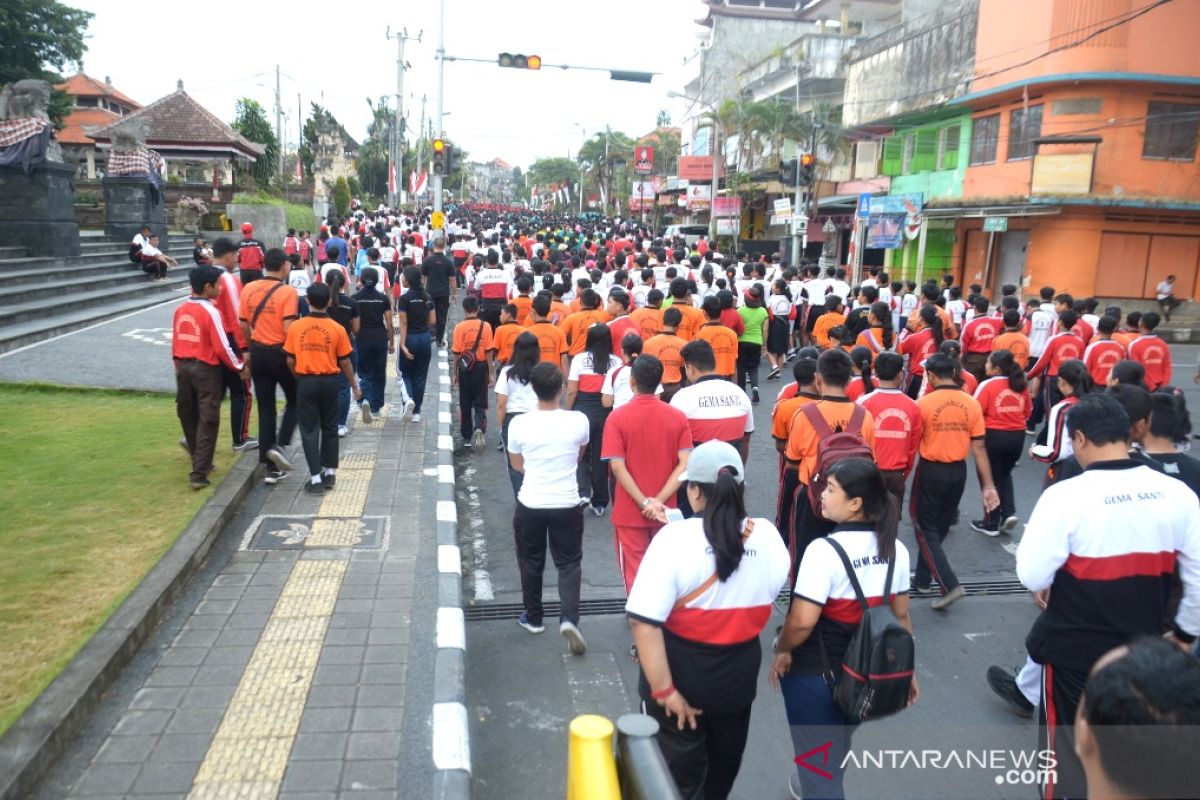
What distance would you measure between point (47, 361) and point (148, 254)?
8650 millimetres

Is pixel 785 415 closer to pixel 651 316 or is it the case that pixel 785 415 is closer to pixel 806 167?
pixel 651 316

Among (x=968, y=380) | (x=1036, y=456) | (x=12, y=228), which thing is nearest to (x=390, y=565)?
(x=1036, y=456)

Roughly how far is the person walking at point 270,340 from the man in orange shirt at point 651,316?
351 cm

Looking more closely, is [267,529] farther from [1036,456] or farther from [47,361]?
[47,361]

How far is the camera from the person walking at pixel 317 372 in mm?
7242

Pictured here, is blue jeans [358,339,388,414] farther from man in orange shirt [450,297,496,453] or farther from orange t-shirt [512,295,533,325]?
orange t-shirt [512,295,533,325]

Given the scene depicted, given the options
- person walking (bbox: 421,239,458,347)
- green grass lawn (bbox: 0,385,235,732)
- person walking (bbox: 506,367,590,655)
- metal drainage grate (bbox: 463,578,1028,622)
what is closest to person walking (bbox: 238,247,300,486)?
green grass lawn (bbox: 0,385,235,732)

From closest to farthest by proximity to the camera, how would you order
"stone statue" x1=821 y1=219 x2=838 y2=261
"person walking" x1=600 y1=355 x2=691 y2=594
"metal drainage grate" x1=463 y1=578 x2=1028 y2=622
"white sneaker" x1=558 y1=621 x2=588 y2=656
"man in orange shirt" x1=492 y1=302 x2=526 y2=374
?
"person walking" x1=600 y1=355 x2=691 y2=594 < "white sneaker" x1=558 y1=621 x2=588 y2=656 < "metal drainage grate" x1=463 y1=578 x2=1028 y2=622 < "man in orange shirt" x1=492 y1=302 x2=526 y2=374 < "stone statue" x1=821 y1=219 x2=838 y2=261

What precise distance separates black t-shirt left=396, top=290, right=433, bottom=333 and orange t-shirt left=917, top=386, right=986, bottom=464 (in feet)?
19.0

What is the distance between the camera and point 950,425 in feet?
19.3

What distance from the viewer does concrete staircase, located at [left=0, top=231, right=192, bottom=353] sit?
44.2ft

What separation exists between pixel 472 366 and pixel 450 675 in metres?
4.80

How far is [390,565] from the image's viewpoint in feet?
20.2

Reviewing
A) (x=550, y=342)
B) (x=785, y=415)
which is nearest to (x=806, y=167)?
(x=550, y=342)
